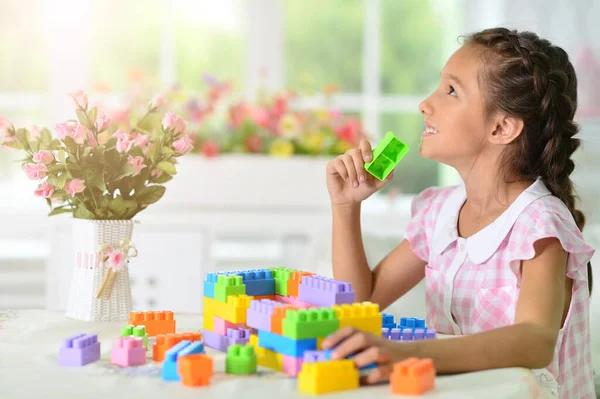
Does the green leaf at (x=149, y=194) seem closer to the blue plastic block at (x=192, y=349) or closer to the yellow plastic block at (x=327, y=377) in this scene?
the blue plastic block at (x=192, y=349)

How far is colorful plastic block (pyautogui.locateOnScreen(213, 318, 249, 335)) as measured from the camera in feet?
3.84

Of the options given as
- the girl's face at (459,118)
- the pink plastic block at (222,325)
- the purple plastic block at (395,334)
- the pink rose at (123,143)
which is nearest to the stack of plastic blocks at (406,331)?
the purple plastic block at (395,334)

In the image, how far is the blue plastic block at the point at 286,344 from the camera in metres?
1.02

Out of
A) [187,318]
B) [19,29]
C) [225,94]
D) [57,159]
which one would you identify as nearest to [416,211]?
[187,318]

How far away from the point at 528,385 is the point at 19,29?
10.5 feet

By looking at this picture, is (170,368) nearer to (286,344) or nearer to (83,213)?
(286,344)

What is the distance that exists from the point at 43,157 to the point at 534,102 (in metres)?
0.90

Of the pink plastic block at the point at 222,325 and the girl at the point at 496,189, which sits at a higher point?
the girl at the point at 496,189

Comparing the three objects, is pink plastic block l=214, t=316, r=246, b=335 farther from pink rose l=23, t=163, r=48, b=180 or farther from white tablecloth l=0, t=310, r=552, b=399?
Answer: pink rose l=23, t=163, r=48, b=180

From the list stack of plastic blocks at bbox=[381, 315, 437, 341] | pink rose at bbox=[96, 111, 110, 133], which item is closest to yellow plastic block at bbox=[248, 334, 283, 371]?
stack of plastic blocks at bbox=[381, 315, 437, 341]

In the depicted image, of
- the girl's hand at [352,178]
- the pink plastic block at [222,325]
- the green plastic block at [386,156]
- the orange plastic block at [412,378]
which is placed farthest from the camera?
the girl's hand at [352,178]

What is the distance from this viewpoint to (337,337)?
1.00 metres

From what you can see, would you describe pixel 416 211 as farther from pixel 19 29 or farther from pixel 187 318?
pixel 19 29

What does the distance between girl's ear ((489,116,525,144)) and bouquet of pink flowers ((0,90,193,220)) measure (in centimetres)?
58
